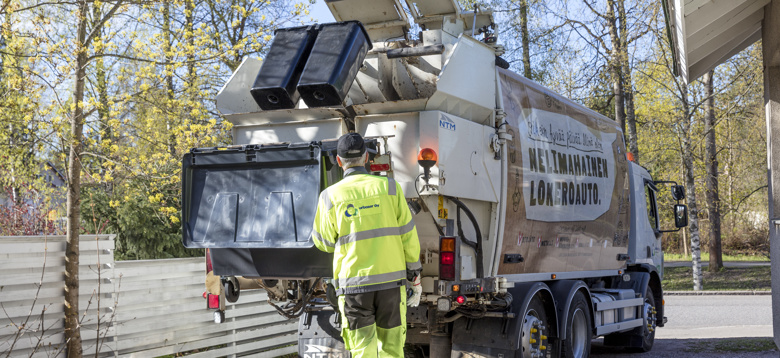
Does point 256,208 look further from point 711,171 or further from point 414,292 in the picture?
point 711,171

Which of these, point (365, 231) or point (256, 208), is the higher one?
point (256, 208)

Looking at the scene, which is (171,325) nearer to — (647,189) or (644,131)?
(647,189)

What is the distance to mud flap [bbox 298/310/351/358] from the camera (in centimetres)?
715

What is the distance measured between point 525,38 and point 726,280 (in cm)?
967

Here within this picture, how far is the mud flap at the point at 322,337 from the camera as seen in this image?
7152 mm

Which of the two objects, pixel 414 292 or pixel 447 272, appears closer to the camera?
pixel 414 292

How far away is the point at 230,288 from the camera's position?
21.1ft

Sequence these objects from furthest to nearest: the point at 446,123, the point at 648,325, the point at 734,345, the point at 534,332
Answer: the point at 648,325 → the point at 734,345 → the point at 534,332 → the point at 446,123

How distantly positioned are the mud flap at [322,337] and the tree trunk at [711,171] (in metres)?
16.3

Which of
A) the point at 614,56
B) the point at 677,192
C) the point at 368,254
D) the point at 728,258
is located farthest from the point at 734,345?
the point at 728,258

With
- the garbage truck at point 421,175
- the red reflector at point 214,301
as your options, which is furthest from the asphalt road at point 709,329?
the red reflector at point 214,301

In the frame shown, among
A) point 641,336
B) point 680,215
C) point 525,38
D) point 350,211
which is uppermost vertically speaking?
point 525,38

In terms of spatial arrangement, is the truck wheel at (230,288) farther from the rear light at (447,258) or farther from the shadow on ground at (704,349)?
the shadow on ground at (704,349)

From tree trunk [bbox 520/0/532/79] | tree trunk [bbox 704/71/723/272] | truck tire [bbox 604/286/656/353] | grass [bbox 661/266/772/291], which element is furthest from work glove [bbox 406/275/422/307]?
tree trunk [bbox 704/71/723/272]
